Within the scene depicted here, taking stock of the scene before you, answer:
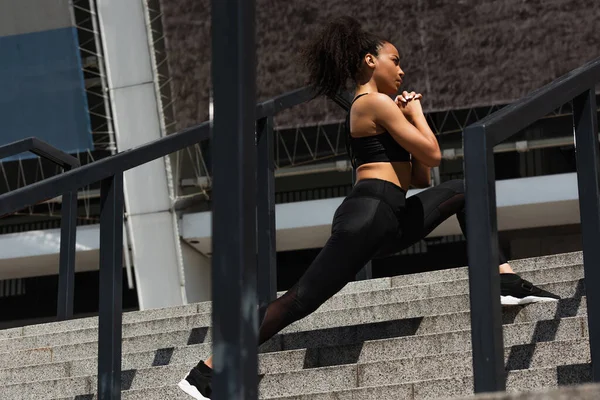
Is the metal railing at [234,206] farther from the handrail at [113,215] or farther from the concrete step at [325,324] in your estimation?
the concrete step at [325,324]

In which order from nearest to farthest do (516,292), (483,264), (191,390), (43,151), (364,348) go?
(483,264)
(191,390)
(516,292)
(364,348)
(43,151)

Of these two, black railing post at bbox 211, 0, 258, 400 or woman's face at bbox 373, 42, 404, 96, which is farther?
woman's face at bbox 373, 42, 404, 96

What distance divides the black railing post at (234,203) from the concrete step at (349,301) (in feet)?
7.32

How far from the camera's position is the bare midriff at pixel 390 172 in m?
3.66

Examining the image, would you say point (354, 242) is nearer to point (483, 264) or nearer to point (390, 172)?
point (390, 172)

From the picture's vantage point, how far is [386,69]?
3783mm

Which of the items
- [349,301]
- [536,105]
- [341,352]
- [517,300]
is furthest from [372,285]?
[536,105]

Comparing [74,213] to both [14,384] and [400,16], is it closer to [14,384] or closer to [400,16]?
[14,384]

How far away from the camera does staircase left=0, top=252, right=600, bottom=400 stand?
3.43 m

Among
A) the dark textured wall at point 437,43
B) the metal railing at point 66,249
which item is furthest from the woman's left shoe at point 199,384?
the dark textured wall at point 437,43

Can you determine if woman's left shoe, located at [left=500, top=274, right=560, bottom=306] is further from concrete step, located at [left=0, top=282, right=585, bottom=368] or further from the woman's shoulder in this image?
the woman's shoulder

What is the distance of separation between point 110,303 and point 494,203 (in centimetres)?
152

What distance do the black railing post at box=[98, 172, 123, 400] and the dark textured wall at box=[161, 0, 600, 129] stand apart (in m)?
10.5

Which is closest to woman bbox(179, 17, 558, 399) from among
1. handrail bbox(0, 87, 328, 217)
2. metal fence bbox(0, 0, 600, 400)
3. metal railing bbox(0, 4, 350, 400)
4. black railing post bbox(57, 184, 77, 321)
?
metal fence bbox(0, 0, 600, 400)
